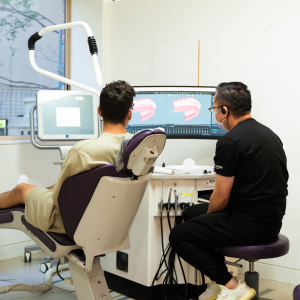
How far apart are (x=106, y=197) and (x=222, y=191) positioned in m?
0.58

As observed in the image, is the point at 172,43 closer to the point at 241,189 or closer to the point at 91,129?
the point at 91,129

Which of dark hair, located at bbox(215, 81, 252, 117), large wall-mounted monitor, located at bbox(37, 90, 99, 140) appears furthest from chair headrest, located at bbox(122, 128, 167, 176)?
large wall-mounted monitor, located at bbox(37, 90, 99, 140)

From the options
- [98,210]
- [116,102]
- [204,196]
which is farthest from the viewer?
[204,196]

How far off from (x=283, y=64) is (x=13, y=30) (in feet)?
7.42

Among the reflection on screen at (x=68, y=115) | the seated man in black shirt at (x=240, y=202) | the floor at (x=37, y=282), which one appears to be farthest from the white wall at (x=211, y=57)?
the seated man in black shirt at (x=240, y=202)

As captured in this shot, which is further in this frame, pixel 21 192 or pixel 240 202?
pixel 21 192

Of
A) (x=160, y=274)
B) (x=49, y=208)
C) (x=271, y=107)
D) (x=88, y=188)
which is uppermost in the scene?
(x=271, y=107)

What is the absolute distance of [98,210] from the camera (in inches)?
60.4

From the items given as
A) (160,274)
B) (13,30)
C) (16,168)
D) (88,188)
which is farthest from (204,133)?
(13,30)

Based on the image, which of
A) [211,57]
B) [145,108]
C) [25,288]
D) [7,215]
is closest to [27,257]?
[25,288]

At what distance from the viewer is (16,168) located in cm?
293

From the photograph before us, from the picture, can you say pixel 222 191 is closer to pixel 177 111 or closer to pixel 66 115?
pixel 177 111

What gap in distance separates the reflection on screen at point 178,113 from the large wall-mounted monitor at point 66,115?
46 cm

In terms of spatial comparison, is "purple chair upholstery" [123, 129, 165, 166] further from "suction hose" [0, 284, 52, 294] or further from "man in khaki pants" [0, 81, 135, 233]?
"suction hose" [0, 284, 52, 294]
